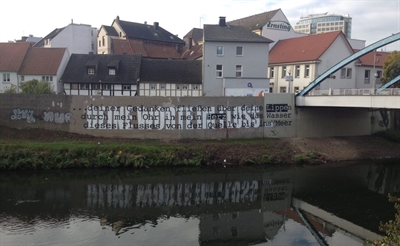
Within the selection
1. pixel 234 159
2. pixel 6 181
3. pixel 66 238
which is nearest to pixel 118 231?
pixel 66 238

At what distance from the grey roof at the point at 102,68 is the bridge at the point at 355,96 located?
1628 centimetres

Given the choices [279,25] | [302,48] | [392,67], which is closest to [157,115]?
[302,48]

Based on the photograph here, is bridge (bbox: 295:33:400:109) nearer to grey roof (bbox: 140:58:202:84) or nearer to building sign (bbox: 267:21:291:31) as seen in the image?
grey roof (bbox: 140:58:202:84)

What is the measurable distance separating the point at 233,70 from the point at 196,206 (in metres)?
20.6

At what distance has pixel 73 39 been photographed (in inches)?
2084

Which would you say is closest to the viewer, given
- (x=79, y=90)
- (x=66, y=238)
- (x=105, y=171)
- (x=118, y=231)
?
(x=66, y=238)

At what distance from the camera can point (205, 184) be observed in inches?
900

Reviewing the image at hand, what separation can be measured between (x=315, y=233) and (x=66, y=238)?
994 cm

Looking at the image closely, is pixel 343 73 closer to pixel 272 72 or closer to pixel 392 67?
pixel 392 67

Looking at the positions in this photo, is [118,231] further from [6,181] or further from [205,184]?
[6,181]

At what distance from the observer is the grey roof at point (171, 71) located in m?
37.9

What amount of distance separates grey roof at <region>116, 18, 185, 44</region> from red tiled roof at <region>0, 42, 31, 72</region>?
16.1 metres

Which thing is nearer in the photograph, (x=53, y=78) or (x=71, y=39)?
(x=53, y=78)

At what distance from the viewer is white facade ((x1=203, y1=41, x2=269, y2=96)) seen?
121 ft
